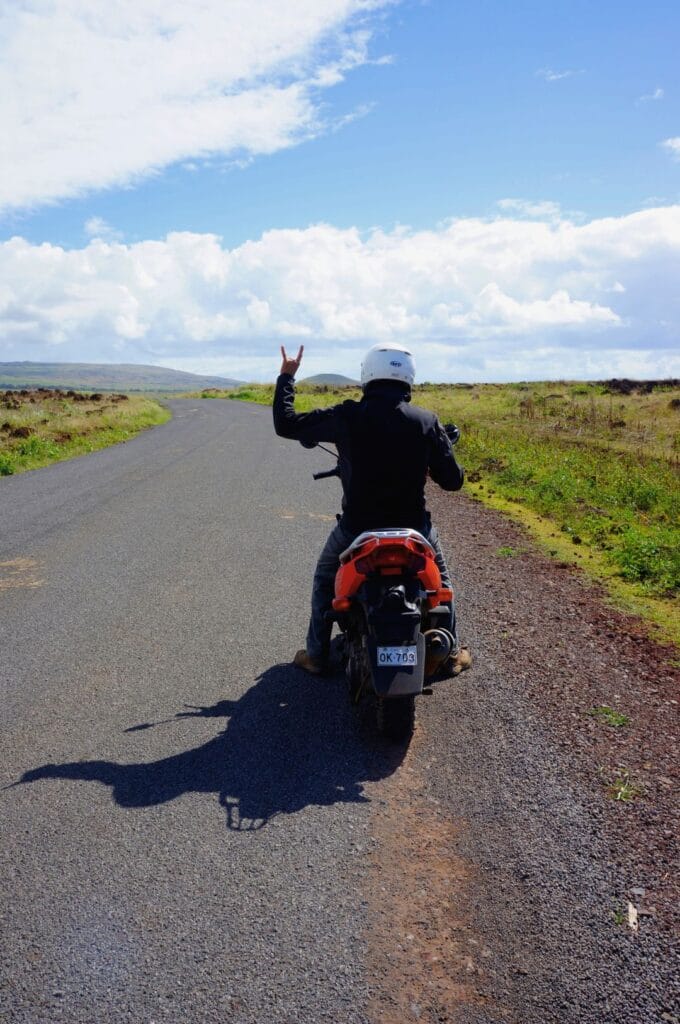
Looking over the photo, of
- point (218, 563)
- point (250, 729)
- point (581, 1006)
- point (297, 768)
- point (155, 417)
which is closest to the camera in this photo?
point (581, 1006)

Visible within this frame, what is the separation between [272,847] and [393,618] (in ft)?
4.40

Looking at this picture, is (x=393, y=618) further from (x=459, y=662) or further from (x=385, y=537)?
(x=459, y=662)

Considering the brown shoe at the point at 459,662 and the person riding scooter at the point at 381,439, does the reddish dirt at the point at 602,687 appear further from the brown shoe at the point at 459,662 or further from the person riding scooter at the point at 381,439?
the person riding scooter at the point at 381,439

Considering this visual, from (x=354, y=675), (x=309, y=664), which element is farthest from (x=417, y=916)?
(x=309, y=664)

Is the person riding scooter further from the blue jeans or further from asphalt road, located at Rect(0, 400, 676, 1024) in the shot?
asphalt road, located at Rect(0, 400, 676, 1024)

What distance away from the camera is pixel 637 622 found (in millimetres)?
6988

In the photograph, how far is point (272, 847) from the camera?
3.52 m

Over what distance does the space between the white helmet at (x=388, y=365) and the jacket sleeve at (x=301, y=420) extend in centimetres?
29

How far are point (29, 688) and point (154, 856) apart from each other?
2.31 m

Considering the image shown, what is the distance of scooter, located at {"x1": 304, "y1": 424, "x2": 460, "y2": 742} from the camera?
167 inches

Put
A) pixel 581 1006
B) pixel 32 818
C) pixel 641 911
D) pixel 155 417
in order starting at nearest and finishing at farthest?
pixel 581 1006, pixel 641 911, pixel 32 818, pixel 155 417

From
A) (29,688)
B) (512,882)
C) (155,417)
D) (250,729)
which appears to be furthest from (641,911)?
(155,417)

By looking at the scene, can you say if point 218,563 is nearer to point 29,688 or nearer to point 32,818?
point 29,688

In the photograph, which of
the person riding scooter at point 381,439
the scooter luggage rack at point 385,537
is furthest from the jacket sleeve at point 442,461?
the scooter luggage rack at point 385,537
